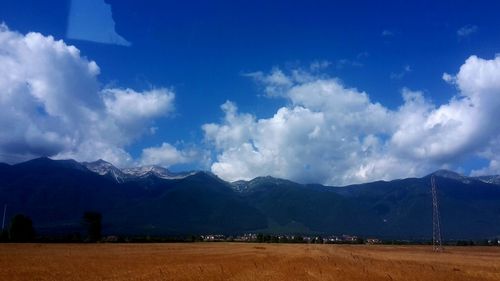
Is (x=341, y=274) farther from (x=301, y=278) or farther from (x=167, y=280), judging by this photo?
(x=167, y=280)

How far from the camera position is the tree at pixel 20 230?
14400 centimetres

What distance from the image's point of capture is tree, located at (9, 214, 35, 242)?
14400cm

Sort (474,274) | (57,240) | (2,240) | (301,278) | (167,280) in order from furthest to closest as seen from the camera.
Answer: (57,240) < (2,240) < (474,274) < (301,278) < (167,280)

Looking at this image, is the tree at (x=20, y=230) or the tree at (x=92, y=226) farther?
the tree at (x=92, y=226)

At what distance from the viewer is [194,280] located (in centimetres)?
4081

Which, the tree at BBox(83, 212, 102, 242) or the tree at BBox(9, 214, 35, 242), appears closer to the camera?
the tree at BBox(9, 214, 35, 242)

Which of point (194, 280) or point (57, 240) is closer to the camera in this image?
point (194, 280)

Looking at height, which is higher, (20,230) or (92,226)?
(92,226)

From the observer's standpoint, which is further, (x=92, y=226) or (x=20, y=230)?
(x=92, y=226)

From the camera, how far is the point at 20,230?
14575 centimetres

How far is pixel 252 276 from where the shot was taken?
150ft

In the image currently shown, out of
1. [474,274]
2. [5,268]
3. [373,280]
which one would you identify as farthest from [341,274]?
[5,268]

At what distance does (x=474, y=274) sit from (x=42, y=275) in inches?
1808

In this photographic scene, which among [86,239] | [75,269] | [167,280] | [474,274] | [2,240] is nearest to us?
[167,280]
